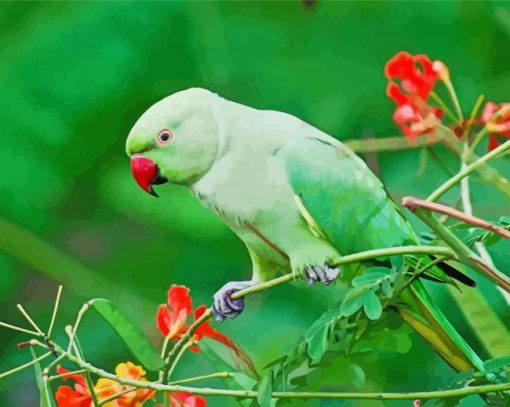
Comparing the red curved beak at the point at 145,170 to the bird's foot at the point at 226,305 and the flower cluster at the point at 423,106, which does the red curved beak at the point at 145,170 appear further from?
the flower cluster at the point at 423,106

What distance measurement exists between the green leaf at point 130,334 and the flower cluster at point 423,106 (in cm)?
36

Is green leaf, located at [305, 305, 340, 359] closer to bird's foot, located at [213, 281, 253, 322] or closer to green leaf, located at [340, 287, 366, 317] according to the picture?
green leaf, located at [340, 287, 366, 317]

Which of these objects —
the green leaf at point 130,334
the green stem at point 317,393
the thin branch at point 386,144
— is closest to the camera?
the green stem at point 317,393

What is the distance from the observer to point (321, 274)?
827 mm

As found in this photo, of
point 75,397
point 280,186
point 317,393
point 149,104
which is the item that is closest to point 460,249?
point 317,393

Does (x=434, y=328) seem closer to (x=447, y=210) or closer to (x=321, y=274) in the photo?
(x=321, y=274)

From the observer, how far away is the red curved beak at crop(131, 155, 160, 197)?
2.81 feet

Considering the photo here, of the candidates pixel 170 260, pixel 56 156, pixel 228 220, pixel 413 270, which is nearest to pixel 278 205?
pixel 228 220

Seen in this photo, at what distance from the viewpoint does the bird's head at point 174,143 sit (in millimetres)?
853

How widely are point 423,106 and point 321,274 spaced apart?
0.73ft

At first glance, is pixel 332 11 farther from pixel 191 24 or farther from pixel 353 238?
pixel 353 238

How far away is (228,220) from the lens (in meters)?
0.86

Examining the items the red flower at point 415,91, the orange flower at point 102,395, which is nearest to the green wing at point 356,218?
the red flower at point 415,91

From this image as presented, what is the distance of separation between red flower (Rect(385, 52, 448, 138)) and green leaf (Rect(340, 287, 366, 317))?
280mm
